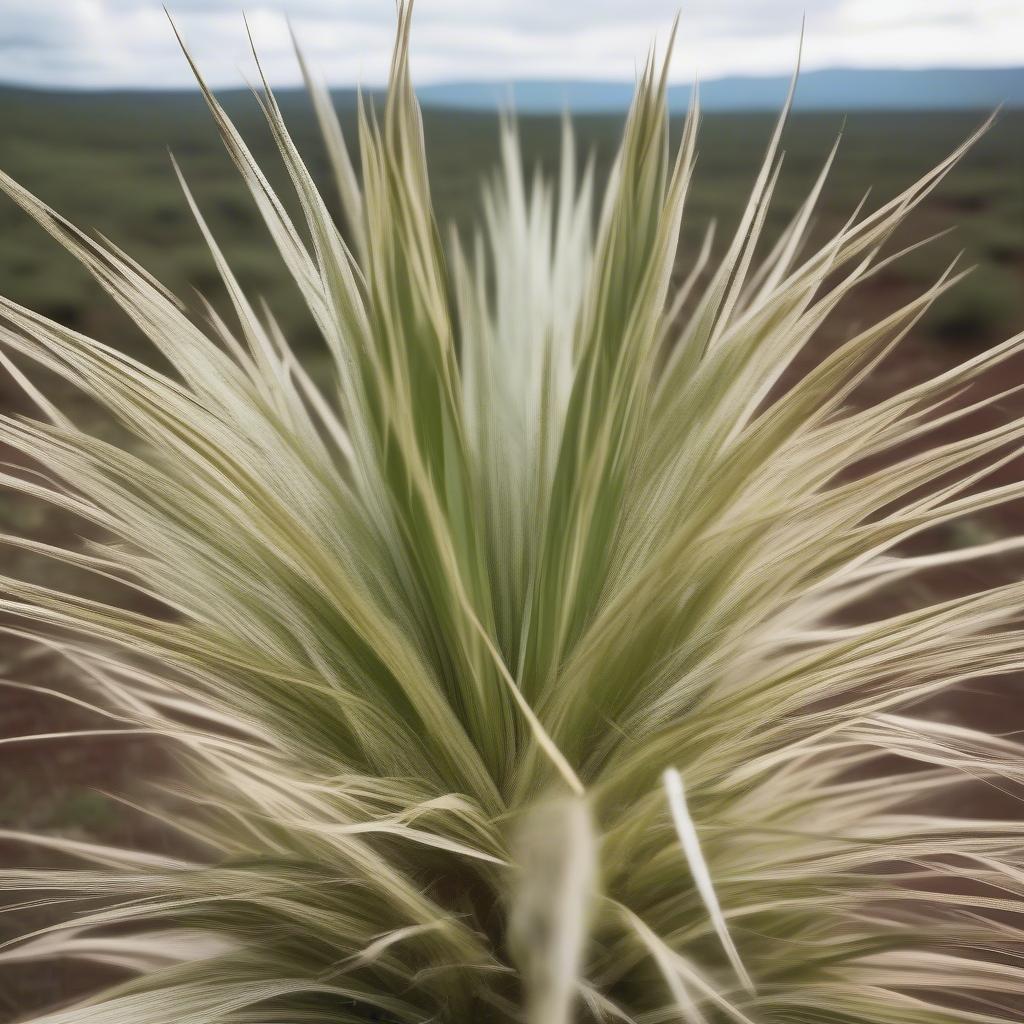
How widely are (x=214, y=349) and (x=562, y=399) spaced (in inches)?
9.6

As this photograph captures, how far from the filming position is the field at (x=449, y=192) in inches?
135

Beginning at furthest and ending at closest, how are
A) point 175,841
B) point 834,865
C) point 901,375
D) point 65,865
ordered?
point 901,375, point 65,865, point 175,841, point 834,865

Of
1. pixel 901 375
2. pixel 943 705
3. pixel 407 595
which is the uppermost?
pixel 901 375

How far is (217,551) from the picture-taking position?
0.67 meters

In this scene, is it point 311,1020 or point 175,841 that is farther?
point 175,841

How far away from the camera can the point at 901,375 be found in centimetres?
314

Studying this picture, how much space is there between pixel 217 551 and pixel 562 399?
257 mm

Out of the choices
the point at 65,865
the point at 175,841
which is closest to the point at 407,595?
the point at 175,841

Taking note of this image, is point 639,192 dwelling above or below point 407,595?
above

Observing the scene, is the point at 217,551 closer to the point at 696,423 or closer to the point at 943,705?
the point at 696,423

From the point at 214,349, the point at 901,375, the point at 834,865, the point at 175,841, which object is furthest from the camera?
the point at 901,375

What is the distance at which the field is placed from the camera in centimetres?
343

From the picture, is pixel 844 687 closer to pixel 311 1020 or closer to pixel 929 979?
pixel 929 979

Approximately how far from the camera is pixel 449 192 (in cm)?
374
